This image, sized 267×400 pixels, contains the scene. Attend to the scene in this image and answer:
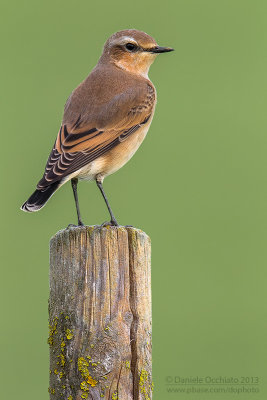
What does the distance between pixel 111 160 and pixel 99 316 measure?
2336 mm

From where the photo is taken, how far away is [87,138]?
709 centimetres

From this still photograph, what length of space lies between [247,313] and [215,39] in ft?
19.5

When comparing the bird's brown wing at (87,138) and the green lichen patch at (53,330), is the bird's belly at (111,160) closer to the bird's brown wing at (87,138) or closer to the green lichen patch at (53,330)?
the bird's brown wing at (87,138)

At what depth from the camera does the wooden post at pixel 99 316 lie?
17.1 feet

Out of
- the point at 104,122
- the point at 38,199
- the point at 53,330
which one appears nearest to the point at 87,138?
the point at 104,122

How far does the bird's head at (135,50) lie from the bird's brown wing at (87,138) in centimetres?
65

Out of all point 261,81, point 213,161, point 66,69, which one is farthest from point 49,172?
point 261,81

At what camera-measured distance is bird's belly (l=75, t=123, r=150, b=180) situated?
7.19m

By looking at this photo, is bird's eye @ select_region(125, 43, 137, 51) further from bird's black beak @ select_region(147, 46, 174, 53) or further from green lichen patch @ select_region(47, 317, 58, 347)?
green lichen patch @ select_region(47, 317, 58, 347)

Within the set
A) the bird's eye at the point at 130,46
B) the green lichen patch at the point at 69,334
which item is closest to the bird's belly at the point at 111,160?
the bird's eye at the point at 130,46

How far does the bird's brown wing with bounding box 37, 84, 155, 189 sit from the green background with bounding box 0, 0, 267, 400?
1.14 meters

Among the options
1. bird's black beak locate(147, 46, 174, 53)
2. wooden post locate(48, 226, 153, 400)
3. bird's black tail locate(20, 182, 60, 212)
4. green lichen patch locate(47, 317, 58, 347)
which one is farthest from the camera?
bird's black beak locate(147, 46, 174, 53)

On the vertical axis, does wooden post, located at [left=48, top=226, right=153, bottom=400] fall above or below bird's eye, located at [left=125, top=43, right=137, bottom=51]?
below

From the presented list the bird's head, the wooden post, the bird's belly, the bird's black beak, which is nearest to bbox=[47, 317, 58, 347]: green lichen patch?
the wooden post
